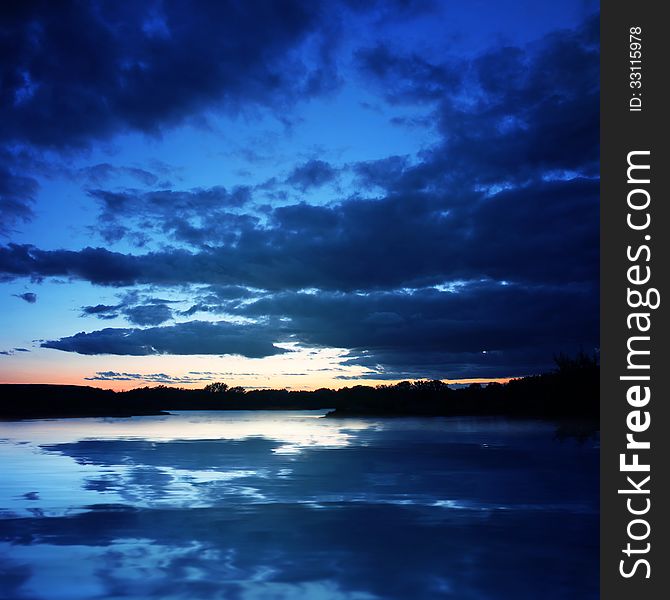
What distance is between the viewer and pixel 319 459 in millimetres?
26156

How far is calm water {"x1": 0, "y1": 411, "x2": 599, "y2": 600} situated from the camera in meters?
9.35

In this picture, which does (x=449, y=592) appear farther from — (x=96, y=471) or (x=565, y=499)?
(x=96, y=471)

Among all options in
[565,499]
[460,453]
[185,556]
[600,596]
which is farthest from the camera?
[460,453]

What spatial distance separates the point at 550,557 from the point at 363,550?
11.5 ft

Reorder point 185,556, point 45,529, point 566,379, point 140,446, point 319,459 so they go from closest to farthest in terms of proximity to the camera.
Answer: point 185,556
point 45,529
point 319,459
point 140,446
point 566,379

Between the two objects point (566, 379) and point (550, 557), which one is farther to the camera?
point (566, 379)

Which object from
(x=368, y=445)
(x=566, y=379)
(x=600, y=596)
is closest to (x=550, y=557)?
(x=600, y=596)

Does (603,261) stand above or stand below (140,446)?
above

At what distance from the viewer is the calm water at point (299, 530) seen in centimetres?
935

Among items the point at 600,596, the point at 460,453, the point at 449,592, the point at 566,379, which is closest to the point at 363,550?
the point at 449,592

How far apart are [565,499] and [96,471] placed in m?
16.4

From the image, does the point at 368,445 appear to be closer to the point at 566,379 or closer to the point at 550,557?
the point at 550,557

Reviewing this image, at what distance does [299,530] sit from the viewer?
12742 mm

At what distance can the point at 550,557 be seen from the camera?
35.6 feet
